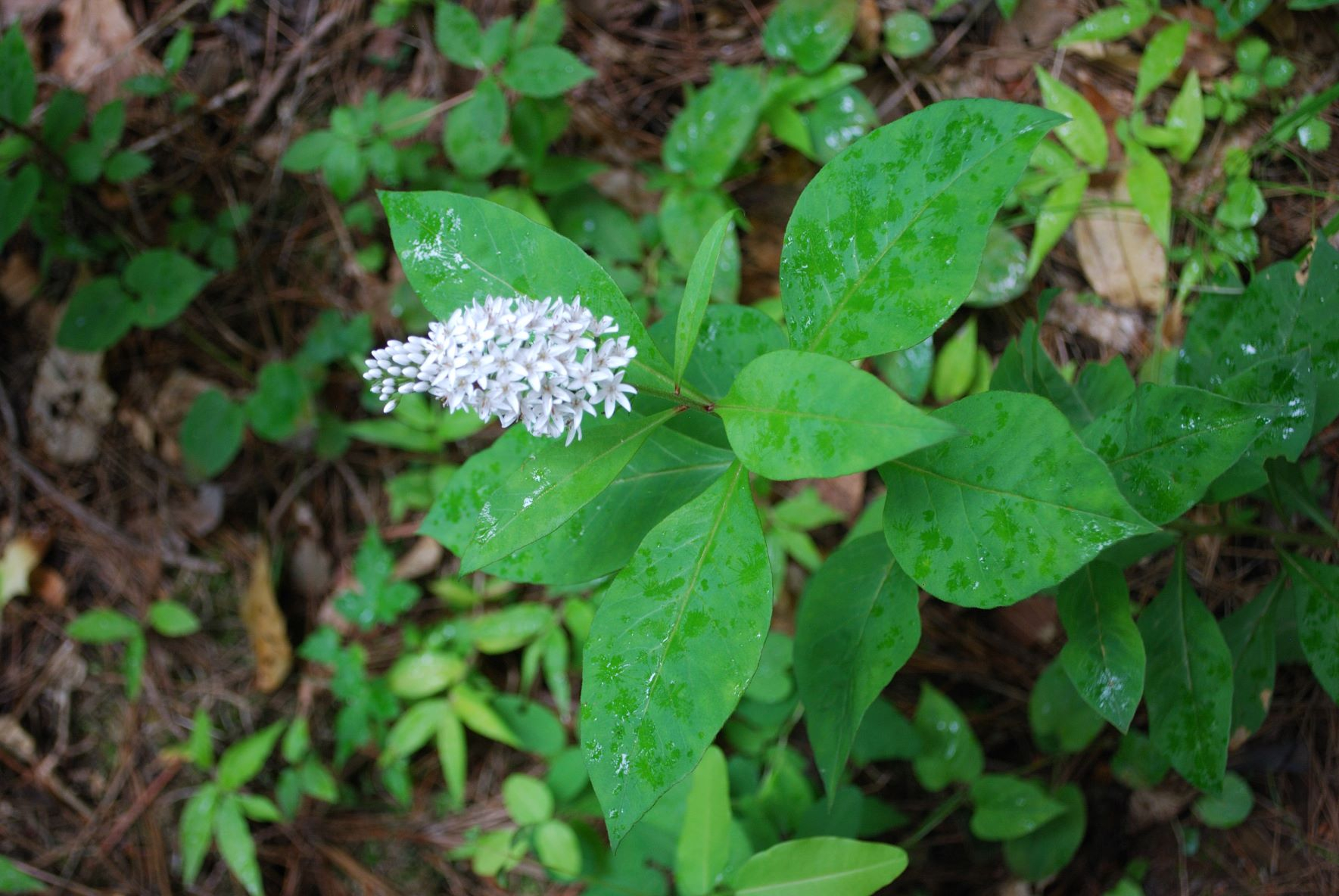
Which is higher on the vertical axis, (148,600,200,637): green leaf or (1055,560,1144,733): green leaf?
(1055,560,1144,733): green leaf

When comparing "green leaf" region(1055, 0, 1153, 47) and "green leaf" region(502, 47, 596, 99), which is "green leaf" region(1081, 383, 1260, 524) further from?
"green leaf" region(502, 47, 596, 99)

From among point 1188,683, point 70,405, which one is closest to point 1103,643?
point 1188,683

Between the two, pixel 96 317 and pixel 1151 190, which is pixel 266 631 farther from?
pixel 1151 190

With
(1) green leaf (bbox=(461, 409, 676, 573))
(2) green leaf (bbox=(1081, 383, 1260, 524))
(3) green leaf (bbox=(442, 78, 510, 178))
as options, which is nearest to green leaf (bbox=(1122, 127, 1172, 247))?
(2) green leaf (bbox=(1081, 383, 1260, 524))

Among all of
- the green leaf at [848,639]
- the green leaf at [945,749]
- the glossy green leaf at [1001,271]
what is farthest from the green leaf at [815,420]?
the glossy green leaf at [1001,271]

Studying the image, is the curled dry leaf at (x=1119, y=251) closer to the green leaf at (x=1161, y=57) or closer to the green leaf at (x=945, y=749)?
the green leaf at (x=1161, y=57)

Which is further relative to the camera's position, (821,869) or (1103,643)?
(821,869)
